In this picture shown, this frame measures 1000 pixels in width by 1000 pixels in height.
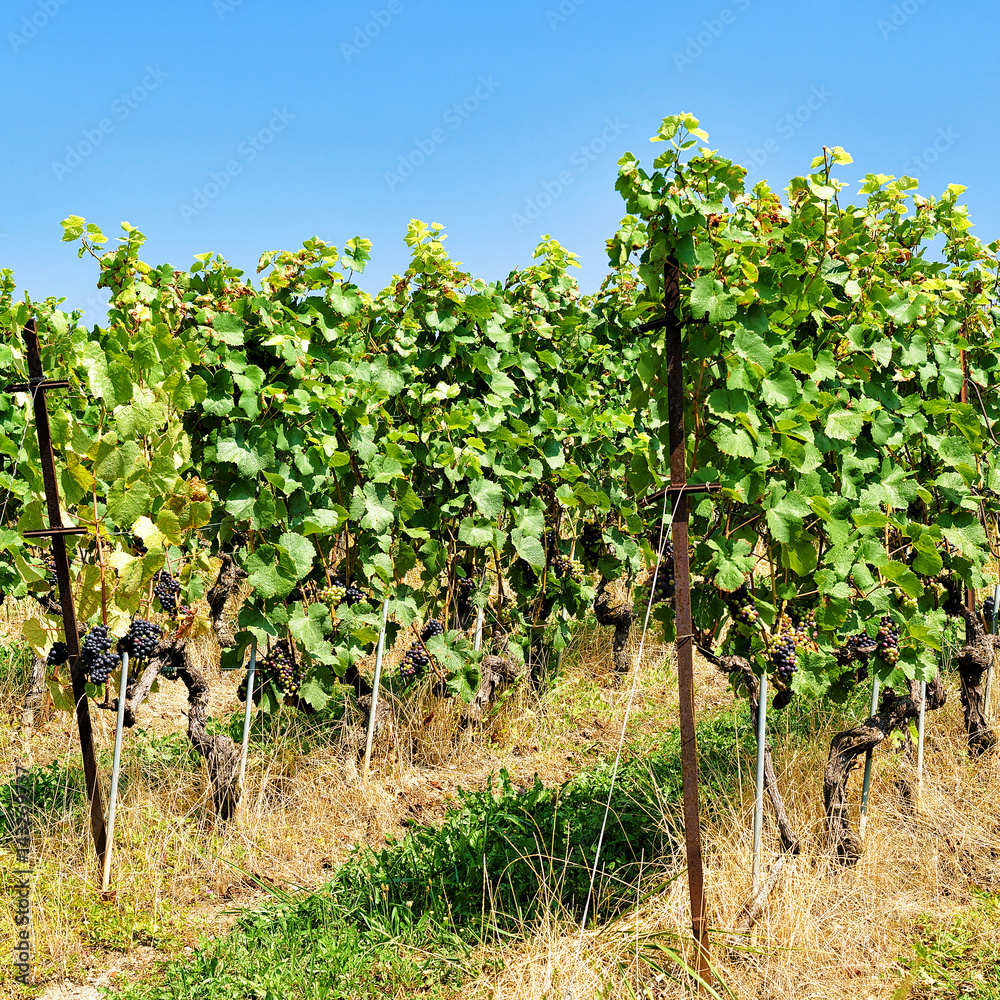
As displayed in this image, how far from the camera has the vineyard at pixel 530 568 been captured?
259cm

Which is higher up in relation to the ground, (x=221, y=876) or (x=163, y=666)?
(x=163, y=666)

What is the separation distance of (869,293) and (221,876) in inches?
133

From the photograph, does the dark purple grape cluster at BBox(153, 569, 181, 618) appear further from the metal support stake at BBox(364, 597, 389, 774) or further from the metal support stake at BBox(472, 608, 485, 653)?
the metal support stake at BBox(472, 608, 485, 653)

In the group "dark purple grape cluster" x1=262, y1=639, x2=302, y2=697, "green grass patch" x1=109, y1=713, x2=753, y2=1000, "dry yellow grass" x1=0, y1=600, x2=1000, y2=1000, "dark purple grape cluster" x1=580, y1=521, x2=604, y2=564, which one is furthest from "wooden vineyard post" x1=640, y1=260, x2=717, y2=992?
"dark purple grape cluster" x1=580, y1=521, x2=604, y2=564

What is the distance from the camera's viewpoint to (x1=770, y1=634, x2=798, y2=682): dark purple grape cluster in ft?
9.51

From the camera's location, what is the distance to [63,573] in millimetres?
2830

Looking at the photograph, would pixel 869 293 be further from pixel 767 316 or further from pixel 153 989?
pixel 153 989

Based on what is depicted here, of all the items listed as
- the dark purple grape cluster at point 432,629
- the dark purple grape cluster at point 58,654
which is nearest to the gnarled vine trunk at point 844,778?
the dark purple grape cluster at point 432,629

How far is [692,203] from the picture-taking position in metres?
2.33

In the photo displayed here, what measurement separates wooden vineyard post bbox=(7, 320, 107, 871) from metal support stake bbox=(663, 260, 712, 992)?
196 cm

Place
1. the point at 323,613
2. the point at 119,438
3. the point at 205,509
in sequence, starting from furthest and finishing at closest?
the point at 323,613 < the point at 205,509 < the point at 119,438

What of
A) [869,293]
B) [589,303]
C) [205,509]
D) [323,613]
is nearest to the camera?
[205,509]

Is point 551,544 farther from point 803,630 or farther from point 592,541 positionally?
point 803,630

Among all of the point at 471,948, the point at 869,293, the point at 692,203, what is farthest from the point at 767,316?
the point at 471,948
